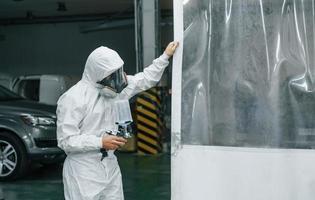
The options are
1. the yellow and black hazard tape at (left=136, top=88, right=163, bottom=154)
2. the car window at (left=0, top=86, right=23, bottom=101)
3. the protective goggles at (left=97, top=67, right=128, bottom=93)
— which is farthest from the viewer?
the yellow and black hazard tape at (left=136, top=88, right=163, bottom=154)

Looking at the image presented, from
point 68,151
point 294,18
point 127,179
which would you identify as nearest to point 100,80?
point 68,151

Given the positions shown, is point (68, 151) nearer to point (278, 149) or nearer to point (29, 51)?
point (278, 149)

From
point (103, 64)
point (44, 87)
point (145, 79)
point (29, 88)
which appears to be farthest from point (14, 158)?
point (103, 64)

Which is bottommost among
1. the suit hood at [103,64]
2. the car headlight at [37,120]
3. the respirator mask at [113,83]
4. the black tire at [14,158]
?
the black tire at [14,158]

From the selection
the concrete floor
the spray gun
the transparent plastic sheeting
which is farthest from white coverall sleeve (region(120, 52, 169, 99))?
the concrete floor

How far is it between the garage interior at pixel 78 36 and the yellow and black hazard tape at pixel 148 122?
0.16 metres

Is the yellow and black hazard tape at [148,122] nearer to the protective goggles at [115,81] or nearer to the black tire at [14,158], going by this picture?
the black tire at [14,158]

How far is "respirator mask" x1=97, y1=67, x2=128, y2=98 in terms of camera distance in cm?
304

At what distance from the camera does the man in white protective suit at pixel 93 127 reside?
297cm

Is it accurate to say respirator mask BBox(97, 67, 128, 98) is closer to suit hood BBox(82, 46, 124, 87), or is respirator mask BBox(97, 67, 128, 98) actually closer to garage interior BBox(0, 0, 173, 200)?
suit hood BBox(82, 46, 124, 87)

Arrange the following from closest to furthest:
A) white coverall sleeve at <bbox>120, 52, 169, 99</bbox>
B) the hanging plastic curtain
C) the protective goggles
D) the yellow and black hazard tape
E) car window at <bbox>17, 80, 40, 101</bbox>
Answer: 1. the hanging plastic curtain
2. the protective goggles
3. white coverall sleeve at <bbox>120, 52, 169, 99</bbox>
4. the yellow and black hazard tape
5. car window at <bbox>17, 80, 40, 101</bbox>

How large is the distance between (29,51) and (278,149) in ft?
53.5

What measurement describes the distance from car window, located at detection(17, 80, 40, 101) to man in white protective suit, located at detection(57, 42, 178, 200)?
27.5ft

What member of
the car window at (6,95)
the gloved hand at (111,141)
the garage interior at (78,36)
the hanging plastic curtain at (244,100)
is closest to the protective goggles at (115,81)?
→ the gloved hand at (111,141)
